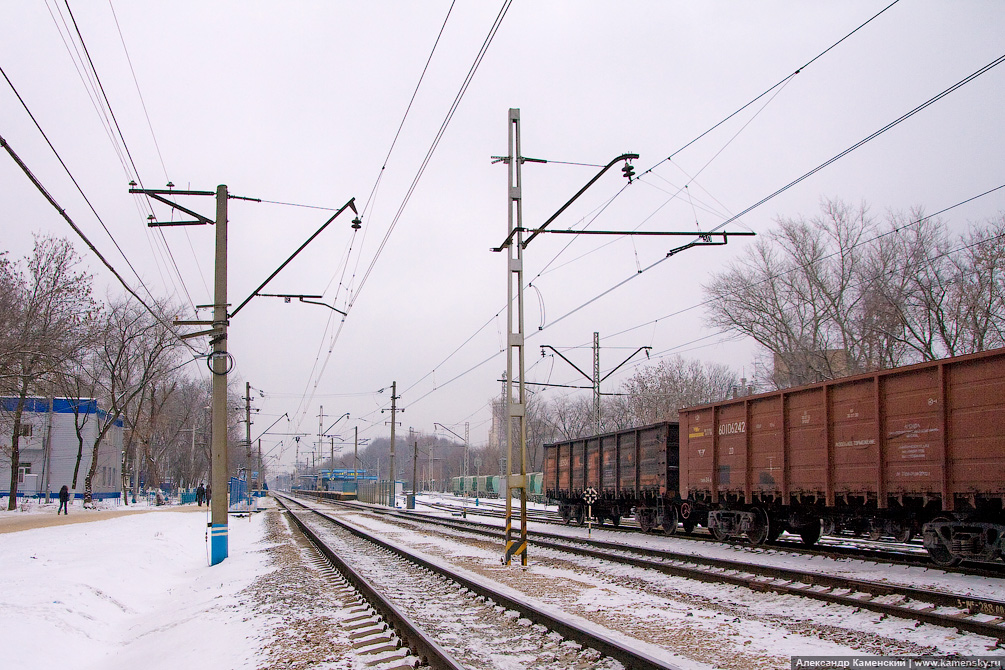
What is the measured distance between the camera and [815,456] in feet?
44.8

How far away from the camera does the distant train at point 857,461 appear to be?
10.5 meters

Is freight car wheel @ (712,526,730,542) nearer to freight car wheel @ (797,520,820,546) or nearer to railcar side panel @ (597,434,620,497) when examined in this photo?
freight car wheel @ (797,520,820,546)

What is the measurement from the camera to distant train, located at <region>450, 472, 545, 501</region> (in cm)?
6238

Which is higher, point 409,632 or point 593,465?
point 593,465

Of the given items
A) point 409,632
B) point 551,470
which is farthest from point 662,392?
point 409,632

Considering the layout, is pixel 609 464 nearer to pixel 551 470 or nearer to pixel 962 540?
pixel 551 470

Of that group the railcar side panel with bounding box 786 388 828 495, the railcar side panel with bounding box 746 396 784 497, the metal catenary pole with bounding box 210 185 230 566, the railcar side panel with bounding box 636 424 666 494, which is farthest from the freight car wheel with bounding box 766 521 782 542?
the metal catenary pole with bounding box 210 185 230 566

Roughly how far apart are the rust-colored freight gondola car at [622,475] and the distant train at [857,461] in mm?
101

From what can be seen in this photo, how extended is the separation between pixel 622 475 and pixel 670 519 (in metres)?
2.35

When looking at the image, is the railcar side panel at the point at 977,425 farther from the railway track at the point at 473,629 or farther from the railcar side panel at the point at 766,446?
the railway track at the point at 473,629

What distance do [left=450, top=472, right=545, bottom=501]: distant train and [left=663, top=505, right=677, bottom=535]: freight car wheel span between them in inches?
1535

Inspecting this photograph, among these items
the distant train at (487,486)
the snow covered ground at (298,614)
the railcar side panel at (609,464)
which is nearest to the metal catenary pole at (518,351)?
the snow covered ground at (298,614)

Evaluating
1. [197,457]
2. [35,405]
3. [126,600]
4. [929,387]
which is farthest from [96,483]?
[929,387]

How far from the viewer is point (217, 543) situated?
56.1 feet
